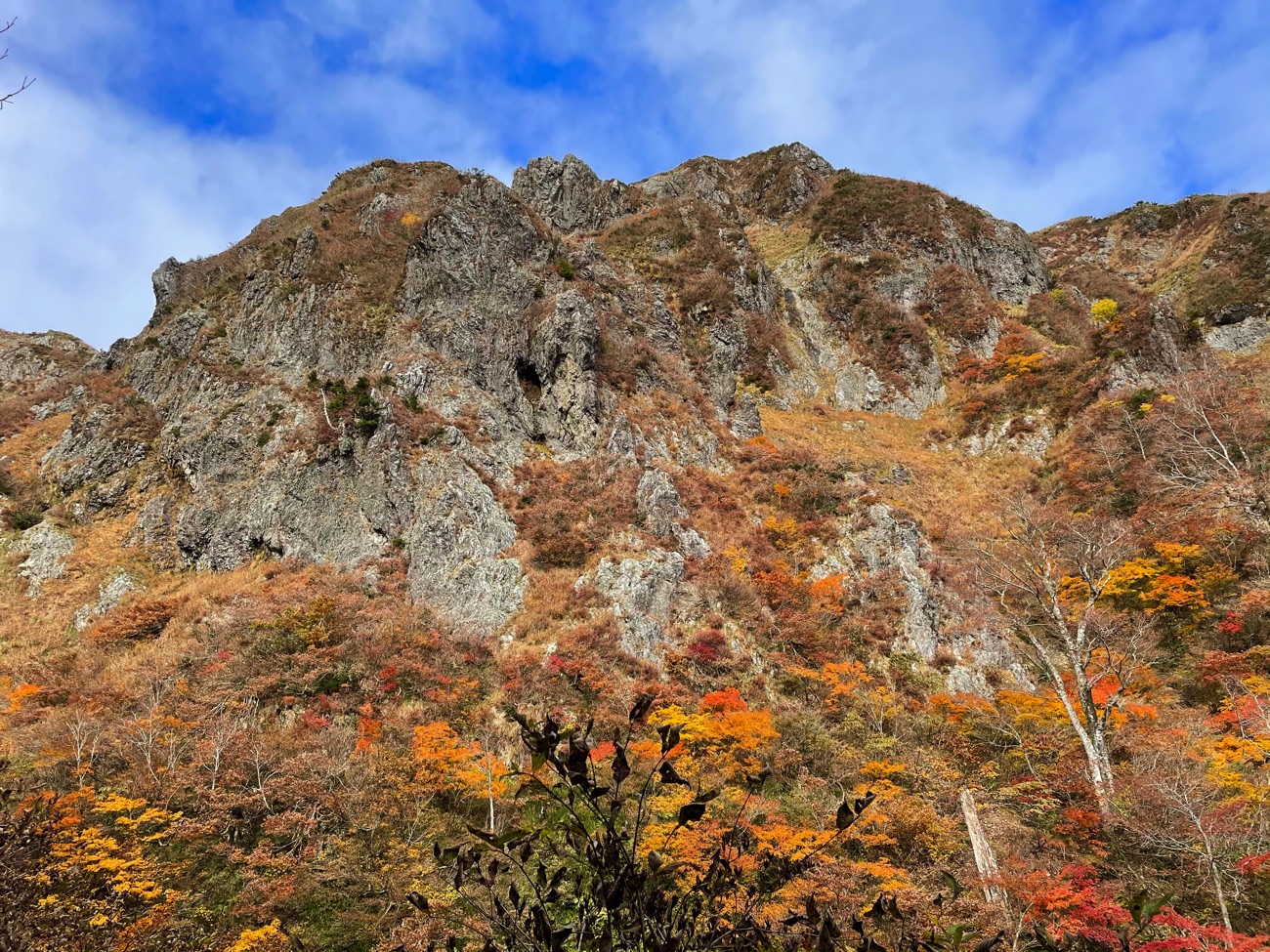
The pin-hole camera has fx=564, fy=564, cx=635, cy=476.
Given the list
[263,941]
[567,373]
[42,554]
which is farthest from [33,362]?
[263,941]

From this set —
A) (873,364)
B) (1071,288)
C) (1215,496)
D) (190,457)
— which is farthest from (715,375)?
(1071,288)

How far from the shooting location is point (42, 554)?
786 inches

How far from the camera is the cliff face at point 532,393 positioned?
65.4 feet

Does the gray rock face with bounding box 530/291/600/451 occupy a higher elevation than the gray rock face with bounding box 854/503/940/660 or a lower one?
higher

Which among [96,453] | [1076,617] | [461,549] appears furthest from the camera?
[96,453]

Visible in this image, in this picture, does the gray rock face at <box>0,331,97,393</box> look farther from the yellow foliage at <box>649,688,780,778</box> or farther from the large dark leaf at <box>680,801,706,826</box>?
the large dark leaf at <box>680,801,706,826</box>

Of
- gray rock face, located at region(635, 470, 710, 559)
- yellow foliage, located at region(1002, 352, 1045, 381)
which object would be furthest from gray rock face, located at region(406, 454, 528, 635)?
yellow foliage, located at region(1002, 352, 1045, 381)

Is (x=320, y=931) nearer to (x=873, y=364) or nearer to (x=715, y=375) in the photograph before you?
(x=715, y=375)

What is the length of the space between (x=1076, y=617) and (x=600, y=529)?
15809mm

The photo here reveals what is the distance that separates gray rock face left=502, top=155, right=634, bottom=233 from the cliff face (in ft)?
3.13

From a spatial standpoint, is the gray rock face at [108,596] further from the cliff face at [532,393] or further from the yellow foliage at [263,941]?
the yellow foliage at [263,941]

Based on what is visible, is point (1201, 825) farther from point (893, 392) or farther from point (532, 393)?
point (893, 392)

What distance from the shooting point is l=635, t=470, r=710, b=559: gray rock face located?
20.1 meters

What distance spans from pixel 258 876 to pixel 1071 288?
57.1 m
